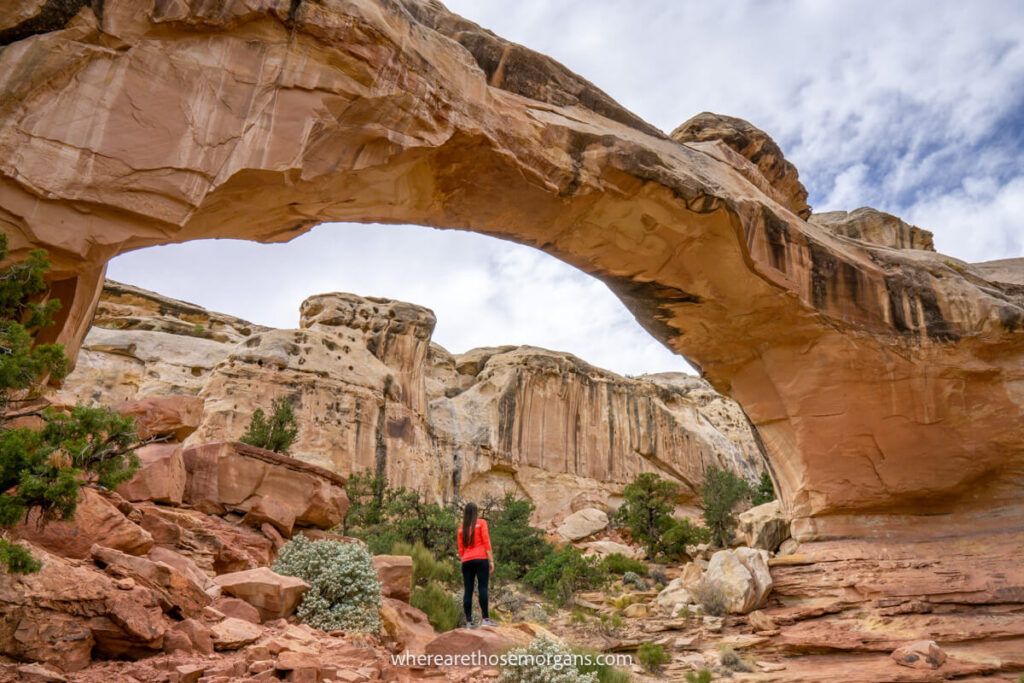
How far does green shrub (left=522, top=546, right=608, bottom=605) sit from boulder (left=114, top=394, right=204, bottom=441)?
25.6 ft

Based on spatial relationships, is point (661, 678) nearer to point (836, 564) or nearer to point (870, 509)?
point (836, 564)

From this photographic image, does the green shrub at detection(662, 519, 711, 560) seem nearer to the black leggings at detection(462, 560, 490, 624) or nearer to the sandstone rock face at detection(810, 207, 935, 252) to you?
the sandstone rock face at detection(810, 207, 935, 252)

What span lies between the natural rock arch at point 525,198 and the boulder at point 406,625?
4.20 metres

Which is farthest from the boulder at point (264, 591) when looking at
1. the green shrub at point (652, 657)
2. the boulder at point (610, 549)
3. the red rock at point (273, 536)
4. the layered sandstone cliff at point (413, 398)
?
the layered sandstone cliff at point (413, 398)

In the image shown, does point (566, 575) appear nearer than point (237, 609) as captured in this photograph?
No

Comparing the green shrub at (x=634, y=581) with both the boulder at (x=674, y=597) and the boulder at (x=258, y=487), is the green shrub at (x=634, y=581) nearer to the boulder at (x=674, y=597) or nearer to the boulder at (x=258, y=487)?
the boulder at (x=674, y=597)

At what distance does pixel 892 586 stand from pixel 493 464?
21.8 meters

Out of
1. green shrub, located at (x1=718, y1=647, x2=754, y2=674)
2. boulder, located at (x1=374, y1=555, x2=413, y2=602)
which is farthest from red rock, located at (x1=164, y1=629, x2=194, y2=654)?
green shrub, located at (x1=718, y1=647, x2=754, y2=674)

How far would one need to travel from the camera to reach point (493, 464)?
102ft

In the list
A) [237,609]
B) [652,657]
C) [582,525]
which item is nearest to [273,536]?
[237,609]

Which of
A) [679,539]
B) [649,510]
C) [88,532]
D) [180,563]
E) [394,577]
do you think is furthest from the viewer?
[649,510]

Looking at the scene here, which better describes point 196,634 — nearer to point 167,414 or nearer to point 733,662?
point 167,414

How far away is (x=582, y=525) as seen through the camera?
27422 millimetres

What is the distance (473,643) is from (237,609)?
2007 millimetres
